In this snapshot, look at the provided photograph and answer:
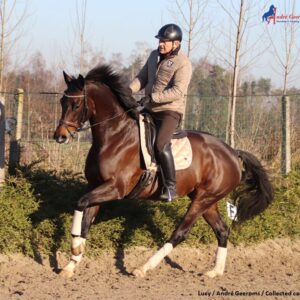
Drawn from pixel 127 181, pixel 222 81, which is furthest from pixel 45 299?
pixel 222 81

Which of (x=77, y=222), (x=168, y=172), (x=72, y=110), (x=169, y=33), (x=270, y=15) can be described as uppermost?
(x=270, y=15)

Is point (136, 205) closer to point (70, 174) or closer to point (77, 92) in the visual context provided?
point (70, 174)

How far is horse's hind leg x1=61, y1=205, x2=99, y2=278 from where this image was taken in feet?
20.7

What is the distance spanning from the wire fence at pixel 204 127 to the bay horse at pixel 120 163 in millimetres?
2008

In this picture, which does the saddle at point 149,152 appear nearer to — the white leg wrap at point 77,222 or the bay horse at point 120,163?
the bay horse at point 120,163

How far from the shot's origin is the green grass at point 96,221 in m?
7.07

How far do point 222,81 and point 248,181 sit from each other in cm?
1456

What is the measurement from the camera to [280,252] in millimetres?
8078

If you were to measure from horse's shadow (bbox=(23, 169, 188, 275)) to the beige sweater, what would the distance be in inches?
69.2

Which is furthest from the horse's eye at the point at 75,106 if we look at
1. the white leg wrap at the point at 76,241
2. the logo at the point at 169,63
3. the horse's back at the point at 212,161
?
the horse's back at the point at 212,161

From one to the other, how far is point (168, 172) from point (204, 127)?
530 cm

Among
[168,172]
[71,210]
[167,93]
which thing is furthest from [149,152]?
[71,210]

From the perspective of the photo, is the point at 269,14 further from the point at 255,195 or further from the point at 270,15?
the point at 255,195

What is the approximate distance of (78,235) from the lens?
6316mm
